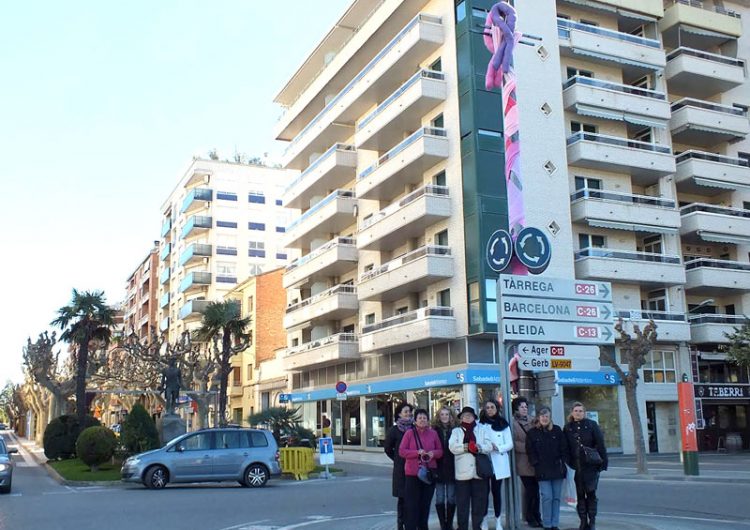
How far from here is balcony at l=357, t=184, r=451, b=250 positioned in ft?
119

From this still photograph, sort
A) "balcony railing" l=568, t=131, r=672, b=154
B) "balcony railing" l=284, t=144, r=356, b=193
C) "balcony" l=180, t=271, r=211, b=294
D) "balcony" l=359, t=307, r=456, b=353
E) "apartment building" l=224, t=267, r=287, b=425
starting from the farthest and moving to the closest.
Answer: "balcony" l=180, t=271, r=211, b=294 → "apartment building" l=224, t=267, r=287, b=425 → "balcony railing" l=284, t=144, r=356, b=193 → "balcony railing" l=568, t=131, r=672, b=154 → "balcony" l=359, t=307, r=456, b=353

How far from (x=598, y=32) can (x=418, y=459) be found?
107 feet

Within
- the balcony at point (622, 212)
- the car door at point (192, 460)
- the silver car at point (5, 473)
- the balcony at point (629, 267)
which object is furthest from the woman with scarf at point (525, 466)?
the balcony at point (622, 212)

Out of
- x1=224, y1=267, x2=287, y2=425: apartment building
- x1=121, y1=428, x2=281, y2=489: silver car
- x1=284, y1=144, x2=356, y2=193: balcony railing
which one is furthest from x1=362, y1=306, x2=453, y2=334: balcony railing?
x1=224, y1=267, x2=287, y2=425: apartment building

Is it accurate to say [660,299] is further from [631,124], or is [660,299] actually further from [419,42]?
[419,42]

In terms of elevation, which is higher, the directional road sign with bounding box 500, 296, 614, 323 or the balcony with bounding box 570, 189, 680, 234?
the balcony with bounding box 570, 189, 680, 234

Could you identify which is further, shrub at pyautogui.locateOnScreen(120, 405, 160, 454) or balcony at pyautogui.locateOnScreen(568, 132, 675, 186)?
balcony at pyautogui.locateOnScreen(568, 132, 675, 186)

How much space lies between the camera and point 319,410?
48.5 meters

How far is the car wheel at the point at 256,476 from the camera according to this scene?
2080 cm

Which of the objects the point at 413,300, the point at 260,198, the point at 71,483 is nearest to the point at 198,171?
the point at 260,198

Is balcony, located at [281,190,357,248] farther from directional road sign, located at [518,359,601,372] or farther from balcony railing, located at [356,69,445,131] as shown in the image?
directional road sign, located at [518,359,601,372]

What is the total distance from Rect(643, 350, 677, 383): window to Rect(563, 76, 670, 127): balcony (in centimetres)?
1085

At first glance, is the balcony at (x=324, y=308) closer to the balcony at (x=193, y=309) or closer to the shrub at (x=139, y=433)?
the shrub at (x=139, y=433)

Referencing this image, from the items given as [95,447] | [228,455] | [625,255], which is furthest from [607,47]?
[95,447]
